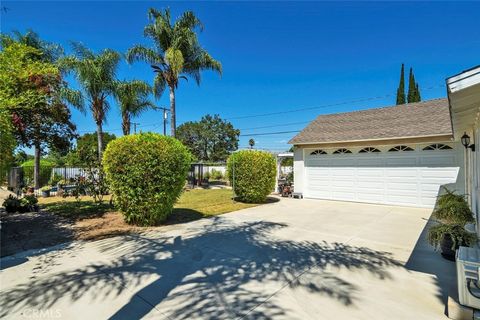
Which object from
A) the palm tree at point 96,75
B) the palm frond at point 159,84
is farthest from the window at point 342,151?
the palm tree at point 96,75

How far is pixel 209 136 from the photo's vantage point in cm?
4812

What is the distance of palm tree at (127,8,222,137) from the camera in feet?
47.2

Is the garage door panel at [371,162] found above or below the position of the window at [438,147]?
below

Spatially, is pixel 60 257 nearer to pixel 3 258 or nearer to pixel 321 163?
pixel 3 258

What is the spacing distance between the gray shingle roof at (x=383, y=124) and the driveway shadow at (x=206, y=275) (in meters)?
7.43

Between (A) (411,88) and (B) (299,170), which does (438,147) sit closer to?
(B) (299,170)

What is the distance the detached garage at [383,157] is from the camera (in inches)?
384

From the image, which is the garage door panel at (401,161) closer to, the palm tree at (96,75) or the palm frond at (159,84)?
the palm frond at (159,84)

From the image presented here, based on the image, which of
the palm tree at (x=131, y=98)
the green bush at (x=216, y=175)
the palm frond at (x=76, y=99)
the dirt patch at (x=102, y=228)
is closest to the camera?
the dirt patch at (x=102, y=228)

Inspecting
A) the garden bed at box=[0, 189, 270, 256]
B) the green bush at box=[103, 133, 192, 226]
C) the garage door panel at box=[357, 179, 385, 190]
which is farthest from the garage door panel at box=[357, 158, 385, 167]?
the green bush at box=[103, 133, 192, 226]

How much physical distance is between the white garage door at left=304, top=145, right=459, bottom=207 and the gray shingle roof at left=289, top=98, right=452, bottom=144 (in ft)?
2.55

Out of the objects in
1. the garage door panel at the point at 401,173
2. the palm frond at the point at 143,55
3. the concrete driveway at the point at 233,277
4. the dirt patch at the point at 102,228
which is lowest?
Result: the concrete driveway at the point at 233,277

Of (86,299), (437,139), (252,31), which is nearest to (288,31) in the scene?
(252,31)

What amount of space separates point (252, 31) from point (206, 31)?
4208 millimetres
